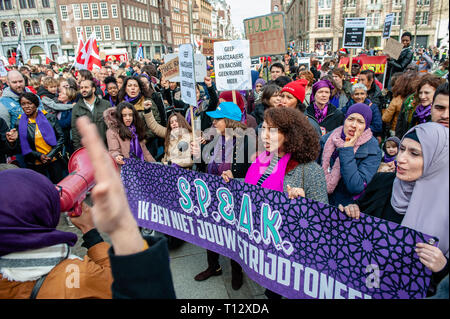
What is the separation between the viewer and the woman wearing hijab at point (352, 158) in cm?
254

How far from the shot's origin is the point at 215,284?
119 inches

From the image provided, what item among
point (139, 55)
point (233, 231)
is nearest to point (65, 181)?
point (233, 231)

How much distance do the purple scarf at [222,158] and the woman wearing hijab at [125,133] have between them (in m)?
1.40

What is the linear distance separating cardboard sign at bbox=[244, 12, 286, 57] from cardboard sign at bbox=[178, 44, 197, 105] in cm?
230

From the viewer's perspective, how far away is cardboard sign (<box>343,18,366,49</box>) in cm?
796

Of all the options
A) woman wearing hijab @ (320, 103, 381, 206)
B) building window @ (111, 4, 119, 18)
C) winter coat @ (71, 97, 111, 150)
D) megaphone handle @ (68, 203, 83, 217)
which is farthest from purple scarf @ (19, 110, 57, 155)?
building window @ (111, 4, 119, 18)

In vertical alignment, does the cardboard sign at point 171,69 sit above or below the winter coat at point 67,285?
above

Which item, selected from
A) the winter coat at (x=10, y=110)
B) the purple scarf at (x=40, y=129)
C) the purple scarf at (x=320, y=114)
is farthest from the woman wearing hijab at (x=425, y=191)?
the winter coat at (x=10, y=110)

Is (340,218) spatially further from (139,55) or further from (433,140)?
(139,55)

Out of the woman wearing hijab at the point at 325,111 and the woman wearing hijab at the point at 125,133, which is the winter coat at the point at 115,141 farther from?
the woman wearing hijab at the point at 325,111

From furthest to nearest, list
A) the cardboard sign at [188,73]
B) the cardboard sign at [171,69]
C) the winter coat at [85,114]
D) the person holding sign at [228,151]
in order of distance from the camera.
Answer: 1. the winter coat at [85,114]
2. the cardboard sign at [171,69]
3. the cardboard sign at [188,73]
4. the person holding sign at [228,151]

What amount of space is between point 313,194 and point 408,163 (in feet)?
2.39

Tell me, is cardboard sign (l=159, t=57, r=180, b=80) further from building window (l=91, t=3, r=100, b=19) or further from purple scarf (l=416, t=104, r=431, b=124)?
building window (l=91, t=3, r=100, b=19)

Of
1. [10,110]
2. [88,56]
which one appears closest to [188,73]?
[10,110]
